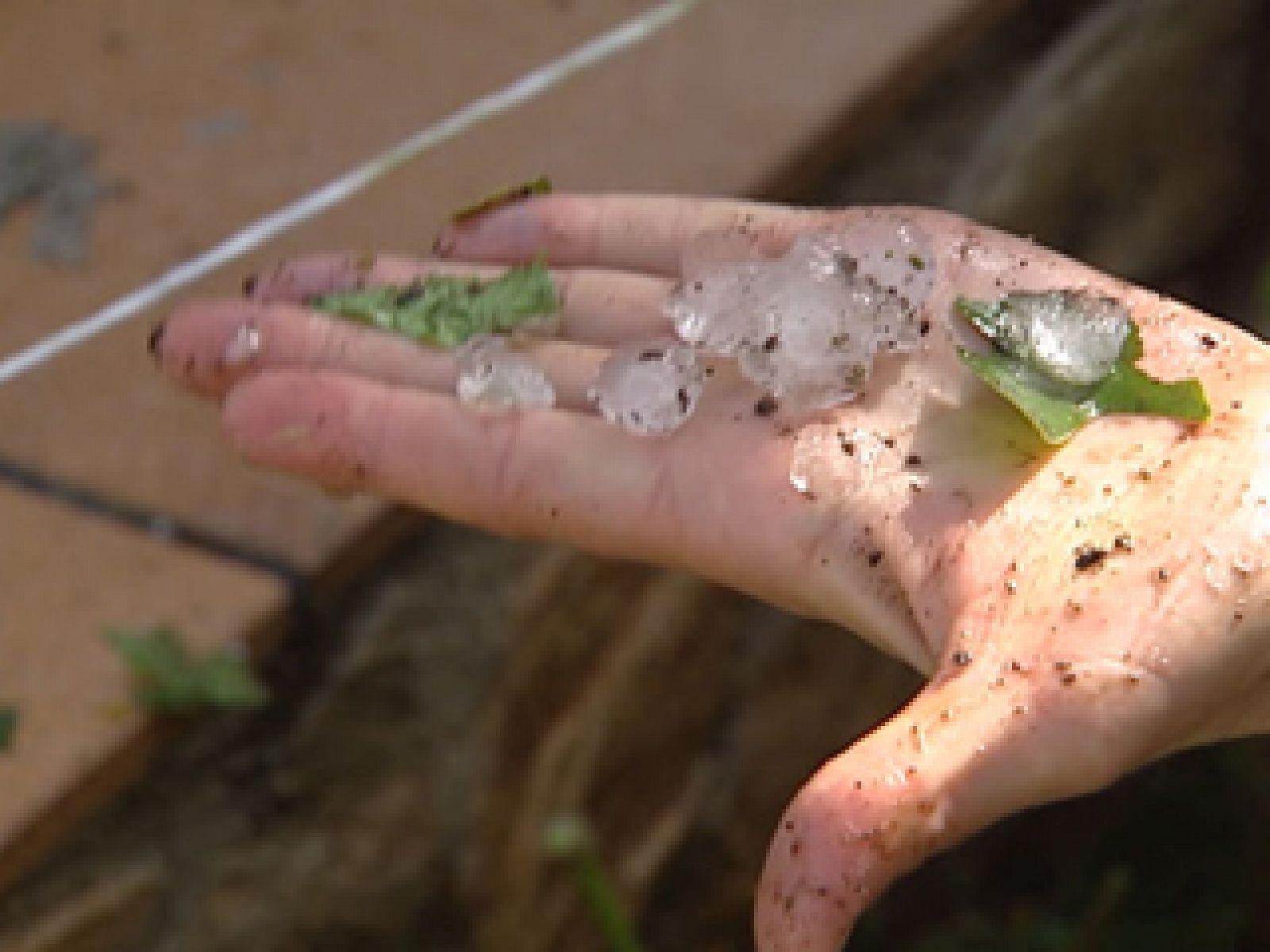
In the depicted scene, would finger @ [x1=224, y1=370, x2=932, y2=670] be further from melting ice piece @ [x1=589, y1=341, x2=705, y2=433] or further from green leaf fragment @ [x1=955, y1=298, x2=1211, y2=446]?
green leaf fragment @ [x1=955, y1=298, x2=1211, y2=446]

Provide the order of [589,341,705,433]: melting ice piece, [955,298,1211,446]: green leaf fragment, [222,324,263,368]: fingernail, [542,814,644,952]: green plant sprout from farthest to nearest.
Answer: [542,814,644,952]: green plant sprout < [222,324,263,368]: fingernail < [589,341,705,433]: melting ice piece < [955,298,1211,446]: green leaf fragment

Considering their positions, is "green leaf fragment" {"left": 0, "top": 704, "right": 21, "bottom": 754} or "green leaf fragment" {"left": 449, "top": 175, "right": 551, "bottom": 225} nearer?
"green leaf fragment" {"left": 0, "top": 704, "right": 21, "bottom": 754}

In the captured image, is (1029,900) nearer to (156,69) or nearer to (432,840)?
(432,840)

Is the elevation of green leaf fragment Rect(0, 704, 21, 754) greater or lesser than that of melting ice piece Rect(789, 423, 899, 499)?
lesser

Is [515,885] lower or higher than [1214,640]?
lower

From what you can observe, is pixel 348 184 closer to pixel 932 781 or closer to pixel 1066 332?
pixel 1066 332

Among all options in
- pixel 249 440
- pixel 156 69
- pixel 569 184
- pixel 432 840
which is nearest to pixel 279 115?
pixel 156 69

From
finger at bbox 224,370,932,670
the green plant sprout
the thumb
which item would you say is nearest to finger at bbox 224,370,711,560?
finger at bbox 224,370,932,670

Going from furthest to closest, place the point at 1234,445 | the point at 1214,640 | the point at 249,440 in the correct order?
the point at 249,440, the point at 1234,445, the point at 1214,640

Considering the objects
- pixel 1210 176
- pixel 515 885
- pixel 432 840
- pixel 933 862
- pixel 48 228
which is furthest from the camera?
pixel 1210 176
